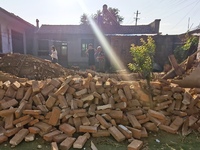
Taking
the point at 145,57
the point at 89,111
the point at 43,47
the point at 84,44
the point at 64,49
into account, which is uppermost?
the point at 84,44

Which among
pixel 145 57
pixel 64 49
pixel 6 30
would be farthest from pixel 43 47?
pixel 145 57

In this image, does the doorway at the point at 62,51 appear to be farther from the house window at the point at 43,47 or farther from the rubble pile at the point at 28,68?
the rubble pile at the point at 28,68

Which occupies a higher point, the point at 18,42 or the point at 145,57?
the point at 18,42

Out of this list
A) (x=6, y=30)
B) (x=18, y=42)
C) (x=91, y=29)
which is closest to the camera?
(x=6, y=30)

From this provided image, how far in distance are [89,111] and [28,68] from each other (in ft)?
15.4

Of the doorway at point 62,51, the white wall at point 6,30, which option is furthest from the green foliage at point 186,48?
the white wall at point 6,30

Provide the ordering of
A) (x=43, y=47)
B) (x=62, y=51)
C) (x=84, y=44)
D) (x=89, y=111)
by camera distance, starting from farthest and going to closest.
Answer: (x=43, y=47) → (x=84, y=44) → (x=62, y=51) → (x=89, y=111)

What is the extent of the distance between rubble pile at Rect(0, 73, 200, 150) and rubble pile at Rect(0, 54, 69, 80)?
10.7 ft

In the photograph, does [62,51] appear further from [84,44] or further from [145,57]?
[145,57]

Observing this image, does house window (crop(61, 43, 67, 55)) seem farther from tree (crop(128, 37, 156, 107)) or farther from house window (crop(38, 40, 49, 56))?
tree (crop(128, 37, 156, 107))

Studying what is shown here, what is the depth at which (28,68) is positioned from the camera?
23.3 ft

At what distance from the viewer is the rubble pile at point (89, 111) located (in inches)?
126

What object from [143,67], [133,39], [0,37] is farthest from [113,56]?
[143,67]

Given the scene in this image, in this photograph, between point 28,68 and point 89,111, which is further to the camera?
point 28,68
